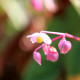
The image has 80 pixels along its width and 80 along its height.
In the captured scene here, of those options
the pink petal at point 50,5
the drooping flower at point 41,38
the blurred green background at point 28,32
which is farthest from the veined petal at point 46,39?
the pink petal at point 50,5

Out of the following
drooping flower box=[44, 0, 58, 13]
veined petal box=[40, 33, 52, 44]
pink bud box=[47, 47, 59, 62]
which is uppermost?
drooping flower box=[44, 0, 58, 13]

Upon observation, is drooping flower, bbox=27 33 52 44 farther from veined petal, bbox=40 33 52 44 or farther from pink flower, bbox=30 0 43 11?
pink flower, bbox=30 0 43 11

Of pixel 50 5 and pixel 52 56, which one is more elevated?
pixel 50 5

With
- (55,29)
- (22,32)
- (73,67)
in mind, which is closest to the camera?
(73,67)

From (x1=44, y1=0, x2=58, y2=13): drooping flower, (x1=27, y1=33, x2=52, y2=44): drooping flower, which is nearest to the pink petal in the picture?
(x1=44, y1=0, x2=58, y2=13): drooping flower

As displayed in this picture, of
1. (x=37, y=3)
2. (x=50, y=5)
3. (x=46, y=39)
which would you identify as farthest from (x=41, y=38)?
(x=50, y=5)

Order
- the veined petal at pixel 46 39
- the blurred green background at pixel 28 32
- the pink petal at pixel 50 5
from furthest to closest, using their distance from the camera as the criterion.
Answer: the pink petal at pixel 50 5, the blurred green background at pixel 28 32, the veined petal at pixel 46 39

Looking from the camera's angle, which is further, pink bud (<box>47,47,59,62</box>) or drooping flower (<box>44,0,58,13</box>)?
drooping flower (<box>44,0,58,13</box>)

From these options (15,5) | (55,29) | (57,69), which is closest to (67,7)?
(55,29)

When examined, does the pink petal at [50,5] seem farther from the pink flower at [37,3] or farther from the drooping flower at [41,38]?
the drooping flower at [41,38]

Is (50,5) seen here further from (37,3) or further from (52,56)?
(52,56)

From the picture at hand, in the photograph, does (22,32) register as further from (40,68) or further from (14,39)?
(40,68)
